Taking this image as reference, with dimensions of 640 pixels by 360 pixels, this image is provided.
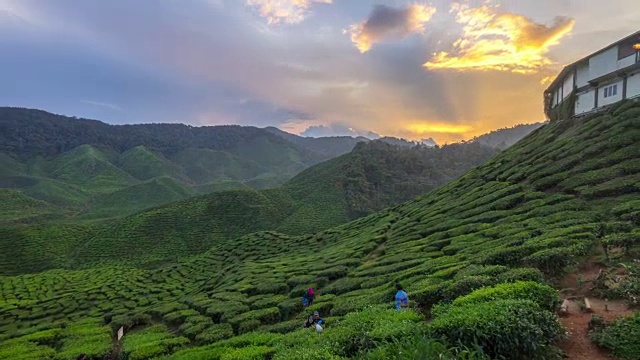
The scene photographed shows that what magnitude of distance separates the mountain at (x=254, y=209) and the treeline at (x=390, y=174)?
251 mm

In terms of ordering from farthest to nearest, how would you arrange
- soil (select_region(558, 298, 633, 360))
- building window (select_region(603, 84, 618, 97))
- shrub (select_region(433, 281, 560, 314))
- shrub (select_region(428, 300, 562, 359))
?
1. building window (select_region(603, 84, 618, 97))
2. shrub (select_region(433, 281, 560, 314))
3. soil (select_region(558, 298, 633, 360))
4. shrub (select_region(428, 300, 562, 359))

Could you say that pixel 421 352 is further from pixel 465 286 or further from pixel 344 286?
pixel 344 286

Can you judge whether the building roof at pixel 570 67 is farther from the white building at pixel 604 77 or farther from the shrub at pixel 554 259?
the shrub at pixel 554 259

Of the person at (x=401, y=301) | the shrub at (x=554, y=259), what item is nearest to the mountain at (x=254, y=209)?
the person at (x=401, y=301)

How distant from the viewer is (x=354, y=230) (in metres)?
47.4

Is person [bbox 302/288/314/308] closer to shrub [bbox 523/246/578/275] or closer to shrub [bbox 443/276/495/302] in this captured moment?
shrub [bbox 443/276/495/302]

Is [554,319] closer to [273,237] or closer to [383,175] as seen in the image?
[273,237]

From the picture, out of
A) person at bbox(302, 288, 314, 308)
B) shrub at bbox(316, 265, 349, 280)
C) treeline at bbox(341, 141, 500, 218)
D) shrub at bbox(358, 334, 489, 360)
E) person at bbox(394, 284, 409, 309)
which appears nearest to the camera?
shrub at bbox(358, 334, 489, 360)

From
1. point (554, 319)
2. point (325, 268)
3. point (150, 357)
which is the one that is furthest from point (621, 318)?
point (325, 268)

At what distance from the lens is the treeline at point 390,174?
92.4m

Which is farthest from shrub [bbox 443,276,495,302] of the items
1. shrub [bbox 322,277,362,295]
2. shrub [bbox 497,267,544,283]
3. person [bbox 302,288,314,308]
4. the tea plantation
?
person [bbox 302,288,314,308]

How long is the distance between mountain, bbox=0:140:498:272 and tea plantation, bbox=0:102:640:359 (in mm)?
19304

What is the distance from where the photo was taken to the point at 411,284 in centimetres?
1780

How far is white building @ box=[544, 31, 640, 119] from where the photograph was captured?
3441 cm
